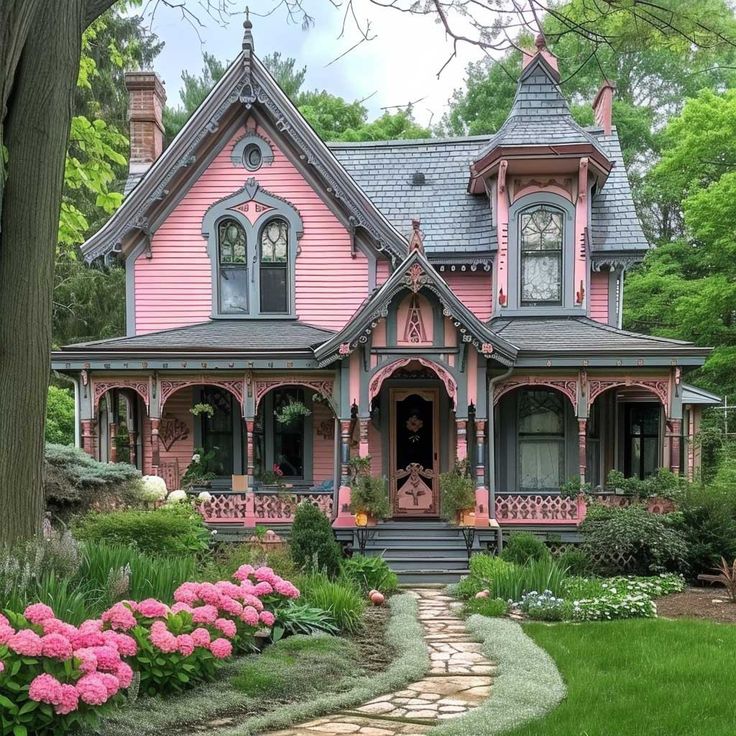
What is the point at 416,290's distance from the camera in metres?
12.1

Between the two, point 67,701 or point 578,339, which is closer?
point 67,701

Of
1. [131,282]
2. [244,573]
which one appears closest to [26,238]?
[244,573]

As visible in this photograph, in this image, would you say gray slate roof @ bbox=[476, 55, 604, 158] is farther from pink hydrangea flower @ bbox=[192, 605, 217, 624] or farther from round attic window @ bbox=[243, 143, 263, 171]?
pink hydrangea flower @ bbox=[192, 605, 217, 624]

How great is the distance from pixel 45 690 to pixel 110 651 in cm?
48

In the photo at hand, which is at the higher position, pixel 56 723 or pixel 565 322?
pixel 565 322

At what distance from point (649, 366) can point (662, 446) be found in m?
1.95

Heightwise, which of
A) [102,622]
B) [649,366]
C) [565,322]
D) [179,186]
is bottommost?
[102,622]

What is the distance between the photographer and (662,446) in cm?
1366

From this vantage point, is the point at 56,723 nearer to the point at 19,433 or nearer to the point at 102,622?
the point at 102,622

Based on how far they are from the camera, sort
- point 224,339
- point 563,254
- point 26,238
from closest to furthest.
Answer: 1. point 26,238
2. point 224,339
3. point 563,254

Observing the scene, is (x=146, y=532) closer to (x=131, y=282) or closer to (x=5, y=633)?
(x=5, y=633)

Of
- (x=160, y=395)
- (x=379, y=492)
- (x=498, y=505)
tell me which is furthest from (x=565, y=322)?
(x=160, y=395)

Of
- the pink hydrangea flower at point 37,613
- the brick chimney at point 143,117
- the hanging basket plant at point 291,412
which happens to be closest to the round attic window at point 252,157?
the brick chimney at point 143,117

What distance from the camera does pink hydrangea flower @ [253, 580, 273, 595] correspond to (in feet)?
22.6
